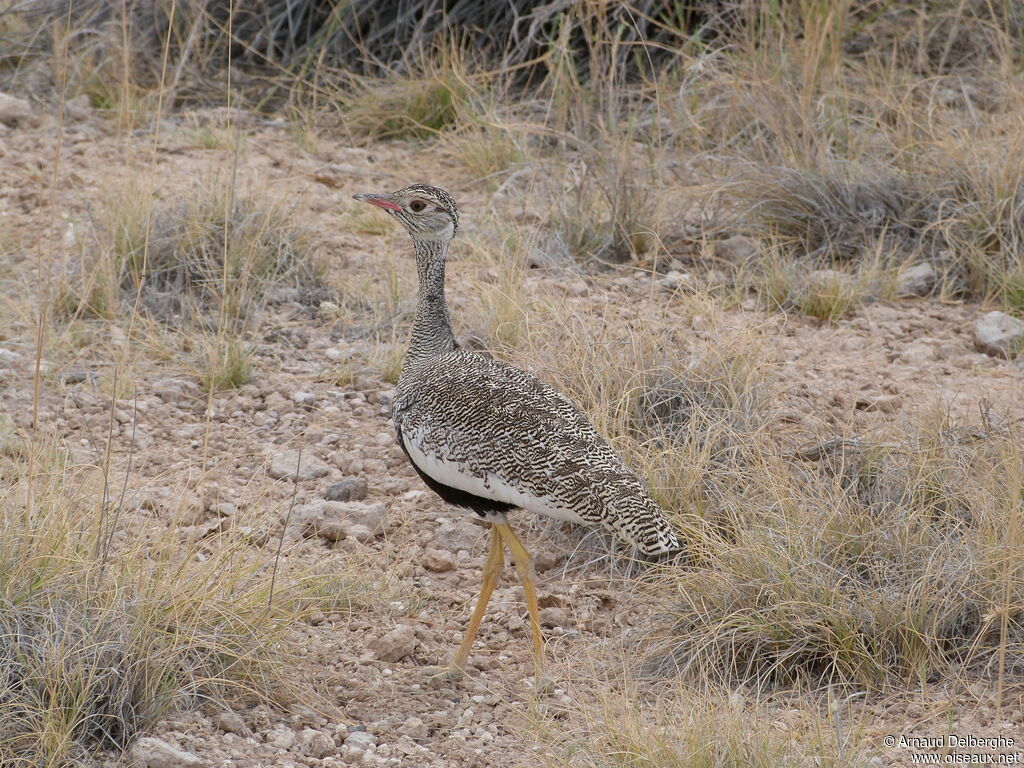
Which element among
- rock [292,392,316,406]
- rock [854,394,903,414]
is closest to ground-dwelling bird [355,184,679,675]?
rock [292,392,316,406]

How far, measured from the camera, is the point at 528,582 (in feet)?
12.1

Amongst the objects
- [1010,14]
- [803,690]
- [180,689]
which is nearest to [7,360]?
[180,689]

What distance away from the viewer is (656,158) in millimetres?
6418

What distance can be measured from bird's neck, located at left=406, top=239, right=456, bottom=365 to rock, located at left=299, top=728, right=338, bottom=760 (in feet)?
4.06

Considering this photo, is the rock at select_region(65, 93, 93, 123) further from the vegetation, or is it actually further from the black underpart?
the black underpart

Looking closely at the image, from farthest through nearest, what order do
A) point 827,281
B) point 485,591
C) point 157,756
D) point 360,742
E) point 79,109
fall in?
point 79,109, point 827,281, point 485,591, point 360,742, point 157,756

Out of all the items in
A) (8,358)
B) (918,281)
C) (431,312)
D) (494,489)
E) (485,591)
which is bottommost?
(8,358)

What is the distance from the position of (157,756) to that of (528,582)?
3.86 ft

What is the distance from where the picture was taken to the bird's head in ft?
13.0

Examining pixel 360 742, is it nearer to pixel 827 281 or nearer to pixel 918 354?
pixel 918 354

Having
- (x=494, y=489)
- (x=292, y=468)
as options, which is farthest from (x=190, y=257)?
(x=494, y=489)

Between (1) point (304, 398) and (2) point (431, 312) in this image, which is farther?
(1) point (304, 398)

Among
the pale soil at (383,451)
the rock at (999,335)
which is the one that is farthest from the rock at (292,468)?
the rock at (999,335)

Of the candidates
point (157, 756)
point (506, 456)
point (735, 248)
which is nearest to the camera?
point (157, 756)
